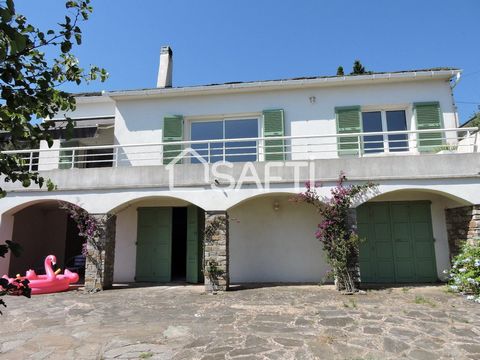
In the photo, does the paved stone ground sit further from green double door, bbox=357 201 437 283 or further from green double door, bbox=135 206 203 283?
green double door, bbox=135 206 203 283

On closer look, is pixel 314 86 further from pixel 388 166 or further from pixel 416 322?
pixel 416 322

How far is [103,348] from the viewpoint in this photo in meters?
6.42

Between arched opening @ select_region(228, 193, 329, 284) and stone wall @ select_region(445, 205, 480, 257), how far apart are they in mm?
4544

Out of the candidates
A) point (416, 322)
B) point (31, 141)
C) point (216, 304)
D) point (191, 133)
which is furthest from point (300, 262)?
point (31, 141)

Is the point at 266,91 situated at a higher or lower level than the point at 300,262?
higher

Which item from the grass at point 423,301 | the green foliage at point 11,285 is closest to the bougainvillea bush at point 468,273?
the grass at point 423,301

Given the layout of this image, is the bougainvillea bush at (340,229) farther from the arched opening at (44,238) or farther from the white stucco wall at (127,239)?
the arched opening at (44,238)

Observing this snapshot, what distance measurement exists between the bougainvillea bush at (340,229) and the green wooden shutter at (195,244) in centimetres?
441

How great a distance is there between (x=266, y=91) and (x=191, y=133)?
372cm

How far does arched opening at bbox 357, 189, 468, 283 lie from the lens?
42.3 feet

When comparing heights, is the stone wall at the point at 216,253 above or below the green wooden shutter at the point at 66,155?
below

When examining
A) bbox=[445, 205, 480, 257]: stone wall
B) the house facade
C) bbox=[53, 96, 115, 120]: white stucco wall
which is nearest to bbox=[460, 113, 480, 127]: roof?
the house facade
